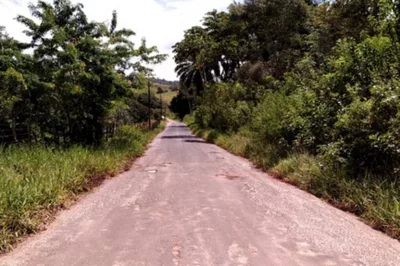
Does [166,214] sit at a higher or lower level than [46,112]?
lower

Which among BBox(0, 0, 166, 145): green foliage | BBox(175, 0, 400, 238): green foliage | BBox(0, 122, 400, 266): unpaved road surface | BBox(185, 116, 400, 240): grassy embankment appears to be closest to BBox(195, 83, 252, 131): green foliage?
BBox(175, 0, 400, 238): green foliage

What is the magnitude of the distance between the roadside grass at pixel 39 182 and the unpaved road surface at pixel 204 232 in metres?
0.28

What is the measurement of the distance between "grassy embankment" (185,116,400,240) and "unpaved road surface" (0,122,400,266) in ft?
1.01

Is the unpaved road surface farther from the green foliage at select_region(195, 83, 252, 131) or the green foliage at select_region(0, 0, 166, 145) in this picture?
the green foliage at select_region(195, 83, 252, 131)

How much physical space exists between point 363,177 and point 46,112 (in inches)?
469

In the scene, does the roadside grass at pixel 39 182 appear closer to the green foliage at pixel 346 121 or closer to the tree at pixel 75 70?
the tree at pixel 75 70

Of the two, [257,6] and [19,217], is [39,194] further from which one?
[257,6]

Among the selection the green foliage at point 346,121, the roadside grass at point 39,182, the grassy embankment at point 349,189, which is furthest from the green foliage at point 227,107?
the roadside grass at point 39,182

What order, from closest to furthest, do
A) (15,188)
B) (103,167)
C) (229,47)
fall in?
(15,188) < (103,167) < (229,47)

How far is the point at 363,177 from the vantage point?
824cm

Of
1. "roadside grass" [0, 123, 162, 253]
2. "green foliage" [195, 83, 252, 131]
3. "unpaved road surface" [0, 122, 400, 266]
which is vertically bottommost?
"unpaved road surface" [0, 122, 400, 266]

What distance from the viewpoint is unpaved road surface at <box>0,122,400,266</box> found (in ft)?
16.0

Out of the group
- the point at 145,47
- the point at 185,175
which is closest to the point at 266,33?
the point at 145,47

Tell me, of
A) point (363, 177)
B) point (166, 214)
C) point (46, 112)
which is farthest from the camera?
point (46, 112)
